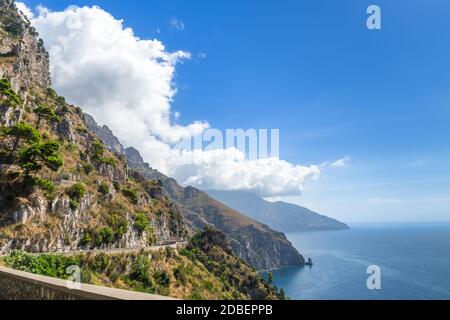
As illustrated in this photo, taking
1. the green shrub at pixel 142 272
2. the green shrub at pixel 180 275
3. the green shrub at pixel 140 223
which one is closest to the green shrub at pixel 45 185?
the green shrub at pixel 142 272

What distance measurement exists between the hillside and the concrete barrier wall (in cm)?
1268

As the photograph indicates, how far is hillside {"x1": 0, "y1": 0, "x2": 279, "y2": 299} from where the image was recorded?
4341cm

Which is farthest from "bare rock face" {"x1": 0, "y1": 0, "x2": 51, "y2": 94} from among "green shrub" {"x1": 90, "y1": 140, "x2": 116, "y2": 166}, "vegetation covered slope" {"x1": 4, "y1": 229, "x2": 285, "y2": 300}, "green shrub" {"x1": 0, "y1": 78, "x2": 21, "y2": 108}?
"vegetation covered slope" {"x1": 4, "y1": 229, "x2": 285, "y2": 300}

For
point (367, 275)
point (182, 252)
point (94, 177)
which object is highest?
point (94, 177)

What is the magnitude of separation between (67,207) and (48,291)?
46.6 meters

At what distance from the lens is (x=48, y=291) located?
8188 mm

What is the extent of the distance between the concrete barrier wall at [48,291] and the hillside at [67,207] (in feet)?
41.6

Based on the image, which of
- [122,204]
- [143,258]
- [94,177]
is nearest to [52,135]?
[94,177]

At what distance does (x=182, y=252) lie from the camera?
238 feet

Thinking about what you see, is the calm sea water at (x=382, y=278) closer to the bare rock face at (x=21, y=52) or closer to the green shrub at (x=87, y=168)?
the green shrub at (x=87, y=168)

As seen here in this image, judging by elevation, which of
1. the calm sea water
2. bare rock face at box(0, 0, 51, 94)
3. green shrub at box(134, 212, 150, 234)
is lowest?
the calm sea water

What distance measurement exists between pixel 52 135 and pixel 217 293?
1896 inches

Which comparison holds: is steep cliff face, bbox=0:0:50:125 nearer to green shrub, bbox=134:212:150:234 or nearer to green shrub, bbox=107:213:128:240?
green shrub, bbox=107:213:128:240
